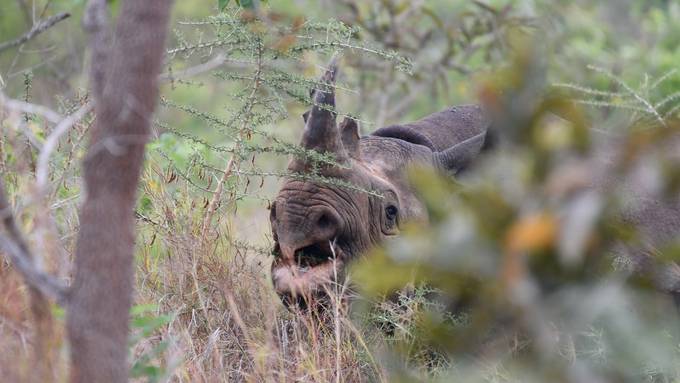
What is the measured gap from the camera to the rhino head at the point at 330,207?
4902 millimetres

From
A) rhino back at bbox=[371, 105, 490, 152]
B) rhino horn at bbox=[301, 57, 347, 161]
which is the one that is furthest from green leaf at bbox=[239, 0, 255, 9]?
rhino back at bbox=[371, 105, 490, 152]

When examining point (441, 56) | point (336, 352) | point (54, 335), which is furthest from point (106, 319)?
point (441, 56)

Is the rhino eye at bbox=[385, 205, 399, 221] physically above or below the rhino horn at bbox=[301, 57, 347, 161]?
below

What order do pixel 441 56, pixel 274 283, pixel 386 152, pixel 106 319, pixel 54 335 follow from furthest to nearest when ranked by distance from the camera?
1. pixel 441 56
2. pixel 386 152
3. pixel 274 283
4. pixel 54 335
5. pixel 106 319

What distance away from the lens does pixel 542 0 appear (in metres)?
13.1

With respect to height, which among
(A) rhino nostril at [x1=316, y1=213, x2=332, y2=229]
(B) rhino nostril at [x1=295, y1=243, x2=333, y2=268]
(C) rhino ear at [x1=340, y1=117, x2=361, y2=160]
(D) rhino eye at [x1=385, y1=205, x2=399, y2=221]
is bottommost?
(D) rhino eye at [x1=385, y1=205, x2=399, y2=221]

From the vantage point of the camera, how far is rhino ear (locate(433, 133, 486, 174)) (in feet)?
19.4

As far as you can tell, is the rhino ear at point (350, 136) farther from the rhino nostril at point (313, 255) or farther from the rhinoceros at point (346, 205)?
the rhino nostril at point (313, 255)

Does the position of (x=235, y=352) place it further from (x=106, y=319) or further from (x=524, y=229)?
(x=524, y=229)

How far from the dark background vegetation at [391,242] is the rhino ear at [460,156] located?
493 mm

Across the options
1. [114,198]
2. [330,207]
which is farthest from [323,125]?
[114,198]

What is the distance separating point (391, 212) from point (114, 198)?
112 inches

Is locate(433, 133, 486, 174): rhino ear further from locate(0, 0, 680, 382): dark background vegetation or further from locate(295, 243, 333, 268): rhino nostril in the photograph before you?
locate(295, 243, 333, 268): rhino nostril

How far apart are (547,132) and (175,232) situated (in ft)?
10.8
